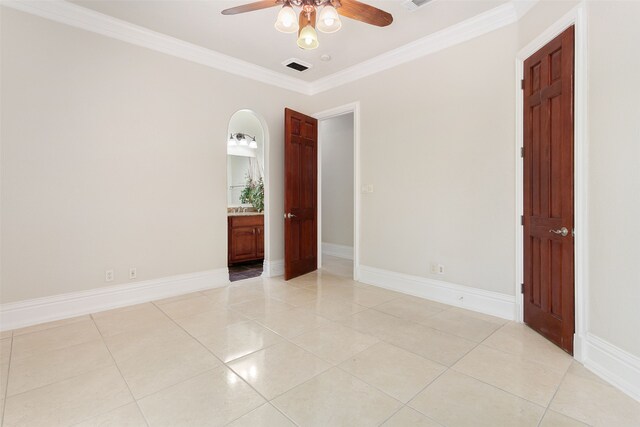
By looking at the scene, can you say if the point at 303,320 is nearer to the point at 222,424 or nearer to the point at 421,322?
the point at 421,322

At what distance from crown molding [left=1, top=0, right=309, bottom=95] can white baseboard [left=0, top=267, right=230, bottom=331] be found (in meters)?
2.63

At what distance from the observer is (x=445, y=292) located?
3414 millimetres

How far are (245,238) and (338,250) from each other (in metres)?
1.91

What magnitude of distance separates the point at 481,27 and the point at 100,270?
459 cm

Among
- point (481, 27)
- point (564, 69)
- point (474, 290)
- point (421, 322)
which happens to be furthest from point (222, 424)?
point (481, 27)

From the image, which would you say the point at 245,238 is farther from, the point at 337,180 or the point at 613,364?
the point at 613,364

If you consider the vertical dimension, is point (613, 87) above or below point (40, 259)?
above

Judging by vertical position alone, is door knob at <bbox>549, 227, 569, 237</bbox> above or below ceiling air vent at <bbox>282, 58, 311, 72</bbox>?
below

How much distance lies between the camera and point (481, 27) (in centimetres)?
307

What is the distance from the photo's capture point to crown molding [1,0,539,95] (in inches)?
112

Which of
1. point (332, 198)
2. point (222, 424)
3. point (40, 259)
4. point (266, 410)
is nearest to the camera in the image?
point (222, 424)

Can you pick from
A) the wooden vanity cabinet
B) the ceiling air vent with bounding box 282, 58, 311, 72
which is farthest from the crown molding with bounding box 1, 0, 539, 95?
the wooden vanity cabinet

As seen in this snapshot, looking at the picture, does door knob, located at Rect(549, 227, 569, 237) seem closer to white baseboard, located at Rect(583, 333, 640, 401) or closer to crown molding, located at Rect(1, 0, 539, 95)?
white baseboard, located at Rect(583, 333, 640, 401)

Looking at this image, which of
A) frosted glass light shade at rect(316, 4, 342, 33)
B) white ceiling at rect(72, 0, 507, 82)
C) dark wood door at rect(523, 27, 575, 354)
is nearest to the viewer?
frosted glass light shade at rect(316, 4, 342, 33)
